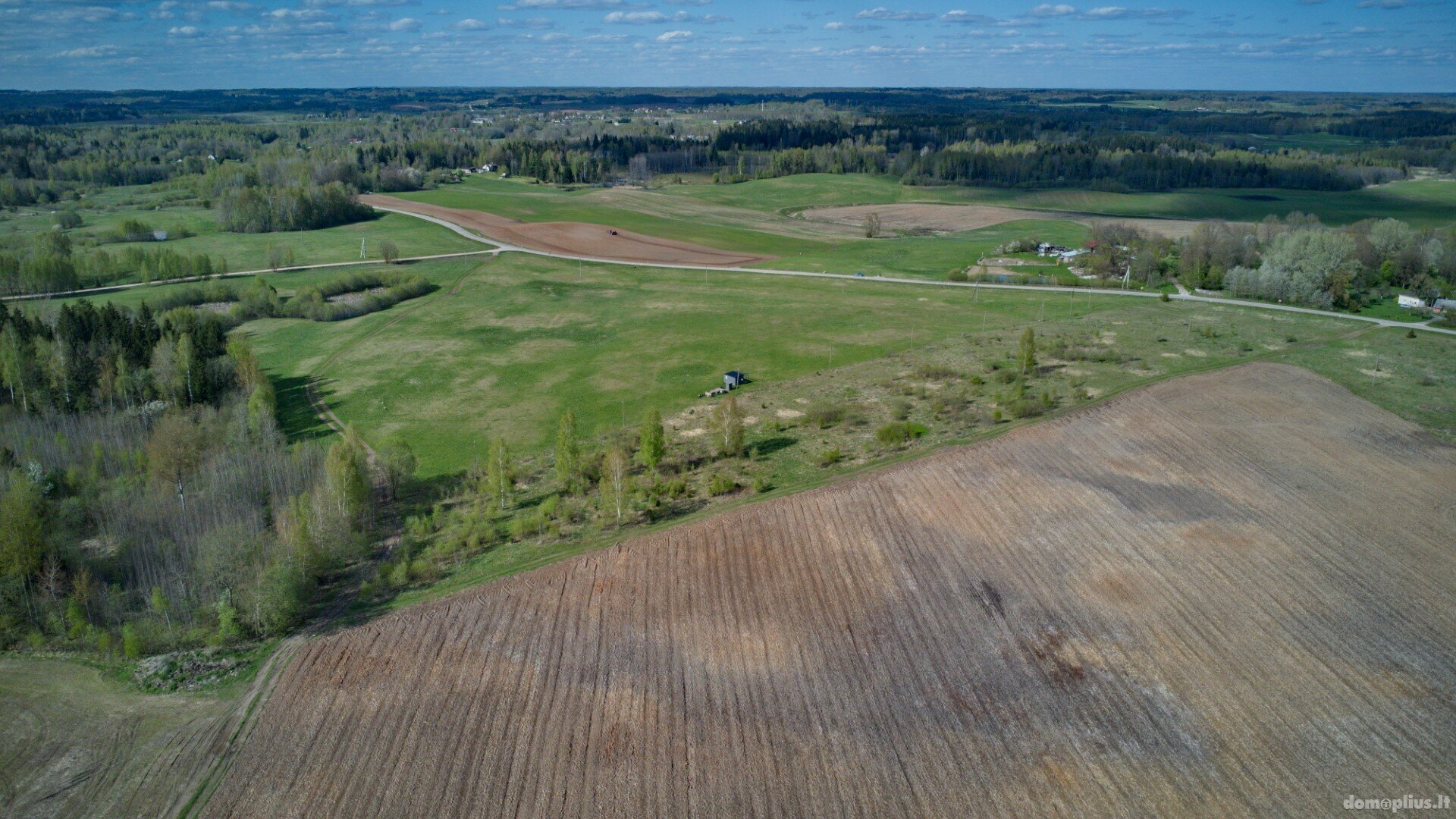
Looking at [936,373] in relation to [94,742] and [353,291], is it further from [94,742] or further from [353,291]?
[353,291]

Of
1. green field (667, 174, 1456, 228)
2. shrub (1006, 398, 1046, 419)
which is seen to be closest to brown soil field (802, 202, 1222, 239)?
green field (667, 174, 1456, 228)

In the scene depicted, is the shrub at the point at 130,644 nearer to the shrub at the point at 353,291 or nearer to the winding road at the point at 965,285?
the shrub at the point at 353,291

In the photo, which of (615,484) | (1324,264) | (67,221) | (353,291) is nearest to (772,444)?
(615,484)

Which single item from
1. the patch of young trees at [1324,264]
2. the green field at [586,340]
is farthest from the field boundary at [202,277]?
the patch of young trees at [1324,264]

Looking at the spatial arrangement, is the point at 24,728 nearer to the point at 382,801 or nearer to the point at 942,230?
the point at 382,801

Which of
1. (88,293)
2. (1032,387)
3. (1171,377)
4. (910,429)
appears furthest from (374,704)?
(88,293)

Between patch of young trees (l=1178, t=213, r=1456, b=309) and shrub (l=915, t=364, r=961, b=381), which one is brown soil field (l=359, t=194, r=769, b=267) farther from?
patch of young trees (l=1178, t=213, r=1456, b=309)
